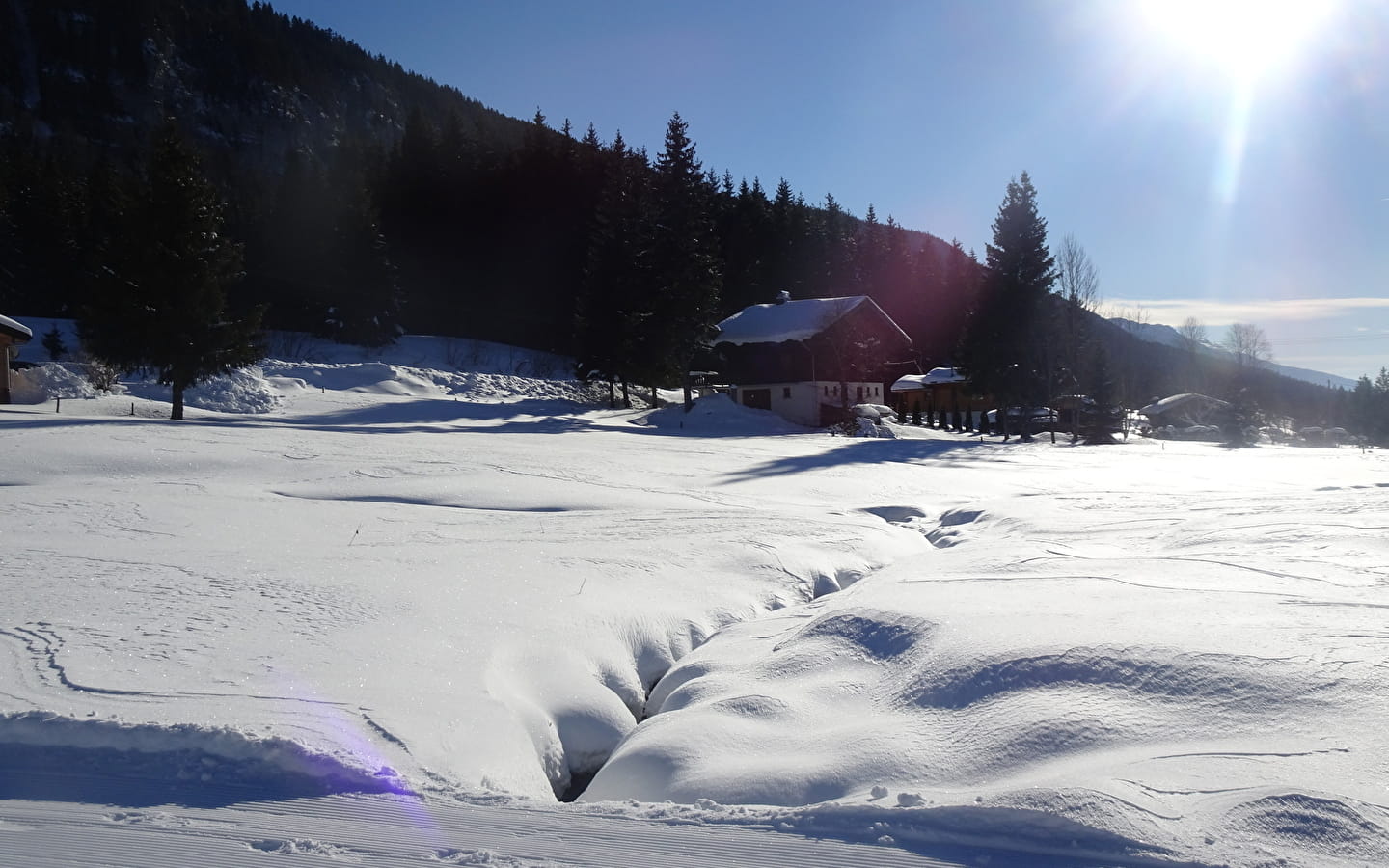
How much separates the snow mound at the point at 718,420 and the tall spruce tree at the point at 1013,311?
10.9 m

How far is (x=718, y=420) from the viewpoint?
36812 mm

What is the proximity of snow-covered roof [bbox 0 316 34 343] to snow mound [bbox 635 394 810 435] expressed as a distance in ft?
68.1

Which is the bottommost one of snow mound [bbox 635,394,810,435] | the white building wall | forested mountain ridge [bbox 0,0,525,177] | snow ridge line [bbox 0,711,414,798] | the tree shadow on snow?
snow ridge line [bbox 0,711,414,798]

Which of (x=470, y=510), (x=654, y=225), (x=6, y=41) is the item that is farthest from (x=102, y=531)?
(x=6, y=41)

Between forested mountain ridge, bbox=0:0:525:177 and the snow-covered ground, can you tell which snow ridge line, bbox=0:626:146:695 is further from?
forested mountain ridge, bbox=0:0:525:177

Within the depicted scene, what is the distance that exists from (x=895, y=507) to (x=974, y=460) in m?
11.3

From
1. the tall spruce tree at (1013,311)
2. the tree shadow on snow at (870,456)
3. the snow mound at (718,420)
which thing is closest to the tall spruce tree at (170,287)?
the tree shadow on snow at (870,456)

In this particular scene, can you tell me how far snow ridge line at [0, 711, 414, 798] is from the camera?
4191 millimetres

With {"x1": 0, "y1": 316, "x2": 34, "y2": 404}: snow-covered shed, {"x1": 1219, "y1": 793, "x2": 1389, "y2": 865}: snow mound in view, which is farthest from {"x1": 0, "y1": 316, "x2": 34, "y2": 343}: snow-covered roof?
{"x1": 1219, "y1": 793, "x2": 1389, "y2": 865}: snow mound

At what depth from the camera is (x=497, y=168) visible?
56.8 metres

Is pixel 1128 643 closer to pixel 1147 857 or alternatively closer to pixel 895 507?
pixel 1147 857

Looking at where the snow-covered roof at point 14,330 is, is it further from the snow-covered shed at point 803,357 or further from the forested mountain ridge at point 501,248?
the snow-covered shed at point 803,357

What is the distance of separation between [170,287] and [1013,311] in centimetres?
3560

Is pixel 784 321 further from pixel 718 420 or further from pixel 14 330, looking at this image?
pixel 14 330
